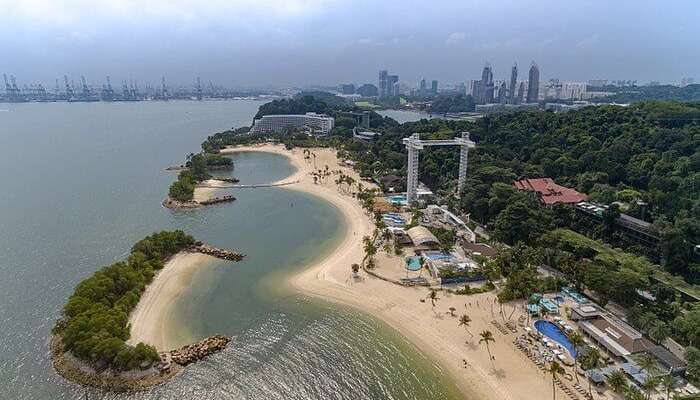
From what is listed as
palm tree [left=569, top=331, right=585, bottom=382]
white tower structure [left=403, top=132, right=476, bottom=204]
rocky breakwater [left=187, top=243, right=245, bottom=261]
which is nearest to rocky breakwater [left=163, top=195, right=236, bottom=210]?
rocky breakwater [left=187, top=243, right=245, bottom=261]

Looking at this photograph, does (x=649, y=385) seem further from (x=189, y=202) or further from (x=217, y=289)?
(x=189, y=202)

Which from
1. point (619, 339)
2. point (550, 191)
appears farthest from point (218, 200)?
point (619, 339)

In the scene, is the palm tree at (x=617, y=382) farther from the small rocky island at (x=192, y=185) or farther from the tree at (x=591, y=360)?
the small rocky island at (x=192, y=185)

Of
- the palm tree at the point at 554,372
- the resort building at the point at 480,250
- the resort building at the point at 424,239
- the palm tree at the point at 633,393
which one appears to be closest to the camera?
the palm tree at the point at 633,393

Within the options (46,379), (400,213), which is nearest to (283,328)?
(46,379)

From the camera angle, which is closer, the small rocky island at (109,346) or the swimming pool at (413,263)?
the small rocky island at (109,346)

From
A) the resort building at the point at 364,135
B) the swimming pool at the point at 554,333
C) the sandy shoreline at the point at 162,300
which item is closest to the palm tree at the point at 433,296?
the swimming pool at the point at 554,333

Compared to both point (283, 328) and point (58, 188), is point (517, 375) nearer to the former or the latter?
point (283, 328)
